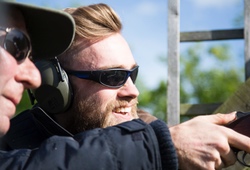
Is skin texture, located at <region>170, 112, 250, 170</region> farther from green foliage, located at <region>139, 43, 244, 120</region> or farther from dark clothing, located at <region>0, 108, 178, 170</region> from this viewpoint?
green foliage, located at <region>139, 43, 244, 120</region>

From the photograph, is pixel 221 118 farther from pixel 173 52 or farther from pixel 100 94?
pixel 173 52

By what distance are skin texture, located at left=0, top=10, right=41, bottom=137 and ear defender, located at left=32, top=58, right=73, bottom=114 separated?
115 centimetres

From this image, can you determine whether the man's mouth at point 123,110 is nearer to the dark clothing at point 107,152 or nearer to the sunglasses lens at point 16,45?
the dark clothing at point 107,152

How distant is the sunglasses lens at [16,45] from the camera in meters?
1.85

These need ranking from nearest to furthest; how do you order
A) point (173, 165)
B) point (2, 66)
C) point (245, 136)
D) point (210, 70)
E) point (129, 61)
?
point (2, 66), point (173, 165), point (245, 136), point (129, 61), point (210, 70)

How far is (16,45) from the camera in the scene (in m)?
1.86

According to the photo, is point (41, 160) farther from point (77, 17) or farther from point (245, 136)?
point (77, 17)

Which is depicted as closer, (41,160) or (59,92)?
(41,160)

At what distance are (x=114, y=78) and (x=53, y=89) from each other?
1.00ft

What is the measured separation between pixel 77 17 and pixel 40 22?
1.29 m

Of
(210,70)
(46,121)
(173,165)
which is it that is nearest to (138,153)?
(173,165)

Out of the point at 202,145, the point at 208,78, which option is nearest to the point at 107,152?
the point at 202,145

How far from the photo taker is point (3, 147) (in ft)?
9.77

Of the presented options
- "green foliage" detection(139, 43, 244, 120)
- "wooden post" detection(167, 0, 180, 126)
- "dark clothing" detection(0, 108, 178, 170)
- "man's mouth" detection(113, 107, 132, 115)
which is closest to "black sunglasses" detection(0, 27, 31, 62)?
"dark clothing" detection(0, 108, 178, 170)
